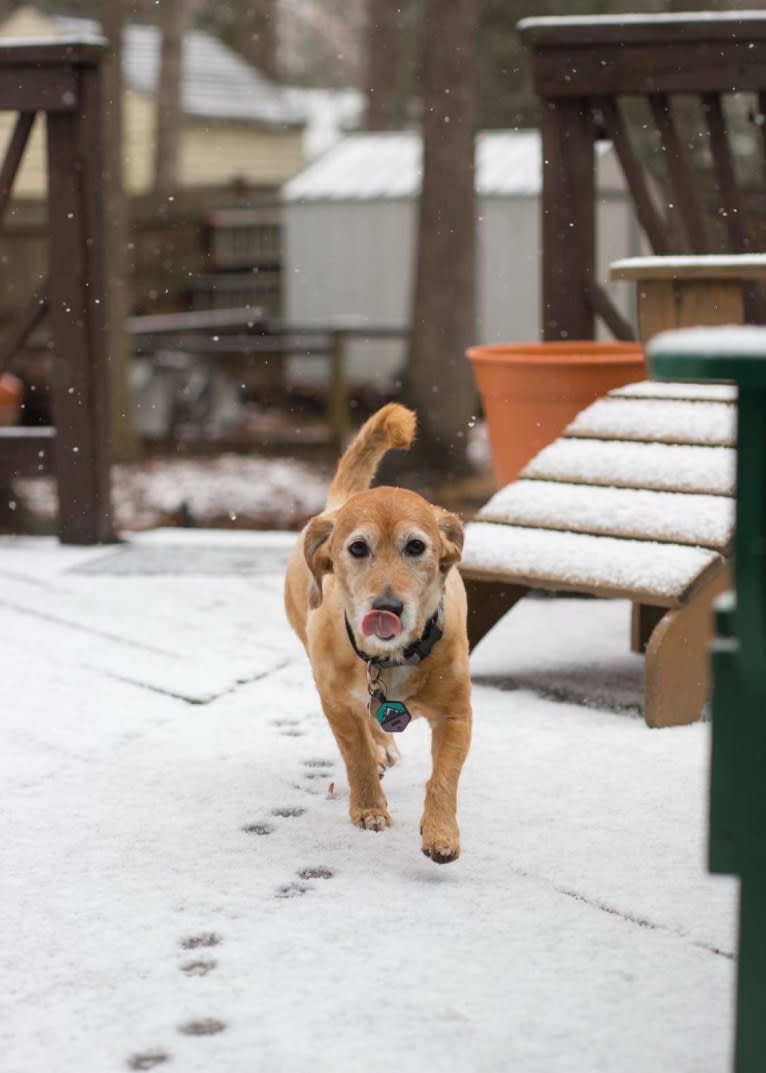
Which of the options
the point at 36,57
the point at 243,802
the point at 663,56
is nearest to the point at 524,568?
the point at 243,802

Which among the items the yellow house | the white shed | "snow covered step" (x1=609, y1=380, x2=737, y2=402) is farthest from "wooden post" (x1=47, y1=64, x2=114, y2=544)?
the yellow house

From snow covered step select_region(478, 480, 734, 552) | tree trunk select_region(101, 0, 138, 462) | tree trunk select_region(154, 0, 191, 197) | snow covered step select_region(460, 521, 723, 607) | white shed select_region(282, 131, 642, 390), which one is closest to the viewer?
snow covered step select_region(460, 521, 723, 607)

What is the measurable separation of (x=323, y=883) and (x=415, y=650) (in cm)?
42

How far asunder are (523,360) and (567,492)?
2.50ft

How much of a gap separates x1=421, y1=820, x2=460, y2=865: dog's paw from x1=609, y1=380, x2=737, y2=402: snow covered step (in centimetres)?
168

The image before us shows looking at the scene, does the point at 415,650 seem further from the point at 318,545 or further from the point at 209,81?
the point at 209,81

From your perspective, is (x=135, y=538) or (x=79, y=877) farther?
(x=135, y=538)

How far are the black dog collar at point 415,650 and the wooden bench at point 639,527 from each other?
0.83 m

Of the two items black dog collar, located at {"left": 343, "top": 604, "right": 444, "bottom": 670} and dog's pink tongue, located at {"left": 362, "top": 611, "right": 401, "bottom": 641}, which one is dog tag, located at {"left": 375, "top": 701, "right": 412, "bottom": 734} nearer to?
black dog collar, located at {"left": 343, "top": 604, "right": 444, "bottom": 670}

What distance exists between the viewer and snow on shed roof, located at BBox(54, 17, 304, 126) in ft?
79.9

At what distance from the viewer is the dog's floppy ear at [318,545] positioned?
257cm

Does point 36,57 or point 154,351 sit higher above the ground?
point 36,57

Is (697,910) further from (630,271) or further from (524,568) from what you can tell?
(630,271)

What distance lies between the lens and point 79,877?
2.44m
